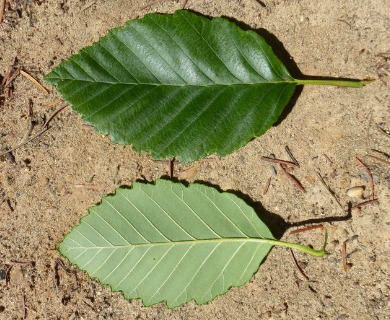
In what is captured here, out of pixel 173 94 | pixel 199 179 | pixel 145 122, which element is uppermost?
pixel 173 94

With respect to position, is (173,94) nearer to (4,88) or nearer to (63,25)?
(63,25)

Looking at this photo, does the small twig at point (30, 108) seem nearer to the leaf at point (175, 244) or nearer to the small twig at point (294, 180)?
the leaf at point (175, 244)

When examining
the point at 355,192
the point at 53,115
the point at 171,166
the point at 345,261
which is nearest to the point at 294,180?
the point at 355,192

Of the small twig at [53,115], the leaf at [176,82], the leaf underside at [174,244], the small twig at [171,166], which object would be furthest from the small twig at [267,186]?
the small twig at [53,115]

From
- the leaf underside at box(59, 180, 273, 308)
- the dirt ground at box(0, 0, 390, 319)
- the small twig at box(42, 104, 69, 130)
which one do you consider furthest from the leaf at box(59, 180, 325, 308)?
the small twig at box(42, 104, 69, 130)

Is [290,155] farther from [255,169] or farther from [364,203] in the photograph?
[364,203]

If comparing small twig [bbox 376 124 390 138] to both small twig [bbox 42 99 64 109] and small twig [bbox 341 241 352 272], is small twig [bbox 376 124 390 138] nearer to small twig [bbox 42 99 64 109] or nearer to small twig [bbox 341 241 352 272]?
small twig [bbox 341 241 352 272]

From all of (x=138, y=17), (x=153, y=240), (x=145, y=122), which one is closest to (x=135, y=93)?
(x=145, y=122)
